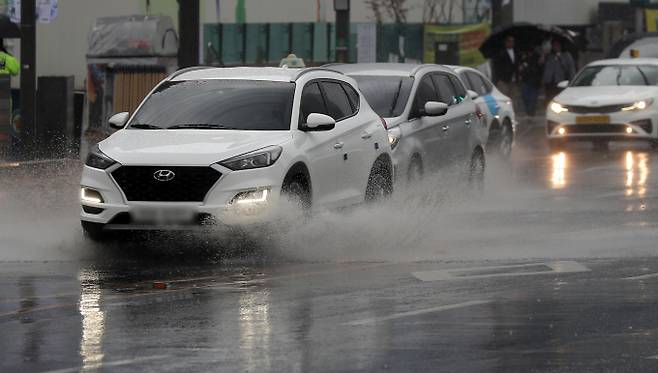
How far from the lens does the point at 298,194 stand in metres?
14.0

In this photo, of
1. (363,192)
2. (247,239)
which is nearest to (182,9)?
(363,192)

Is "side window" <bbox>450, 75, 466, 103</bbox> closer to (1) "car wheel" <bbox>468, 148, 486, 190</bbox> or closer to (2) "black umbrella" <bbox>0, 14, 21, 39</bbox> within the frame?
(1) "car wheel" <bbox>468, 148, 486, 190</bbox>

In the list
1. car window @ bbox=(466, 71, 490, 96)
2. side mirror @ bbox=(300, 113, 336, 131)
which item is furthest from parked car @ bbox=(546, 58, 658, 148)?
side mirror @ bbox=(300, 113, 336, 131)

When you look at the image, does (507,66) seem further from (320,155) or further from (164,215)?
(164,215)

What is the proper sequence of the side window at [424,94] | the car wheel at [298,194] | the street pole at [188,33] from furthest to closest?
the street pole at [188,33] → the side window at [424,94] → the car wheel at [298,194]

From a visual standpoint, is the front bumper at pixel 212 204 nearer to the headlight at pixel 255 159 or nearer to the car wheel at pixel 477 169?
the headlight at pixel 255 159

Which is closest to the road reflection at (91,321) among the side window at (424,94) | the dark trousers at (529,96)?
the side window at (424,94)

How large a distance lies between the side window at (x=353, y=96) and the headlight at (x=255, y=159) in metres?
2.48

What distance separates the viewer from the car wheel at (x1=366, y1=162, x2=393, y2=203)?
1580 cm

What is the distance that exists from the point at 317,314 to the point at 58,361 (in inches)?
81.7

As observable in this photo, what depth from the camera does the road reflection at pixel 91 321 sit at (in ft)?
29.2

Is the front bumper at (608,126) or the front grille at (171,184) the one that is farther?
the front bumper at (608,126)

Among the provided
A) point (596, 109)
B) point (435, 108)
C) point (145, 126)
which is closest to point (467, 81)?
point (596, 109)

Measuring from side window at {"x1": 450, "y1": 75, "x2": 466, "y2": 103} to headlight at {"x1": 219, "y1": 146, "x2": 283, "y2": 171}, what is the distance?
296 inches
